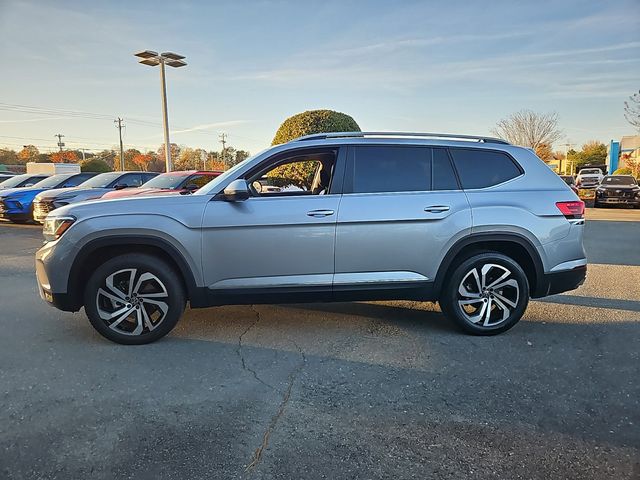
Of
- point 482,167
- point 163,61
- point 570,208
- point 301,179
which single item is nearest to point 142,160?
point 163,61

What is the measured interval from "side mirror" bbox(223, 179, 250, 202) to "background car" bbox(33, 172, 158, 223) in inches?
363

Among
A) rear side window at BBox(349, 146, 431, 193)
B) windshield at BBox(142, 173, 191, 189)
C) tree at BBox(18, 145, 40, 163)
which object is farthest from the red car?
tree at BBox(18, 145, 40, 163)

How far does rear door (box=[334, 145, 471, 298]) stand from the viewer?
158 inches

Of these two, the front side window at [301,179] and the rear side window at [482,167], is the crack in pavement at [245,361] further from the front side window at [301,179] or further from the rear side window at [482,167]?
the rear side window at [482,167]

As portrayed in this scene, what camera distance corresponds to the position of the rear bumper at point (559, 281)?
14.0 feet

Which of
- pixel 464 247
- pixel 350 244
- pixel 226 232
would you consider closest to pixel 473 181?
pixel 464 247

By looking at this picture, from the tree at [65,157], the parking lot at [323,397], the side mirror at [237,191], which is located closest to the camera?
the parking lot at [323,397]

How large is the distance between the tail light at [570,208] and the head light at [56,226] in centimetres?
437

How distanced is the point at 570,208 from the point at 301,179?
2787 millimetres

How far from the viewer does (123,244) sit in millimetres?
3955

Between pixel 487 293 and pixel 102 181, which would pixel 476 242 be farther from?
pixel 102 181

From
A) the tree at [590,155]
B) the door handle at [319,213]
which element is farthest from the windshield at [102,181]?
the tree at [590,155]

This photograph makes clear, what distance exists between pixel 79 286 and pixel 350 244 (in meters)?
2.41

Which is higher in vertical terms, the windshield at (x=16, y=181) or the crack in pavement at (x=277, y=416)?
the windshield at (x=16, y=181)
